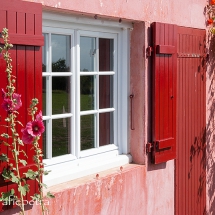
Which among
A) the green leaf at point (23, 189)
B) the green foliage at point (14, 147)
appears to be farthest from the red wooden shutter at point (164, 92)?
the green leaf at point (23, 189)

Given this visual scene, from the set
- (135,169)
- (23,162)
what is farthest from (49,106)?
(135,169)

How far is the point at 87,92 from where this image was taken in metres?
4.96

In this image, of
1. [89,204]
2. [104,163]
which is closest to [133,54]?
[104,163]

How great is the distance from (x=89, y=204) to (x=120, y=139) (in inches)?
38.0

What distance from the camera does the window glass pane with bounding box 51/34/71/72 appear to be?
452cm

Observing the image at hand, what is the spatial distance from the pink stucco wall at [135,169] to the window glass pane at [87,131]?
1.03ft

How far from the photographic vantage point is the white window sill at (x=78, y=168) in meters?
4.46

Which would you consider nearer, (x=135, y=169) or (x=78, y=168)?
(x=78, y=168)

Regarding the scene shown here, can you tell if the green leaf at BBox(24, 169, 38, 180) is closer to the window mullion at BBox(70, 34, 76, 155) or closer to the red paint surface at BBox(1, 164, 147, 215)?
the red paint surface at BBox(1, 164, 147, 215)

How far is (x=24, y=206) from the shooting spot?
12.8 feet

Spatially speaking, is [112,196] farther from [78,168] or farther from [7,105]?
[7,105]

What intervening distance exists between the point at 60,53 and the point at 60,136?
2.39 feet

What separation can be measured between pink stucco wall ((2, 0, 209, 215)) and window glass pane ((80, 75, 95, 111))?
1.78 feet

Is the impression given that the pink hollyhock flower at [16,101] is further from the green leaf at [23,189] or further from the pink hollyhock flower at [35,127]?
the green leaf at [23,189]
